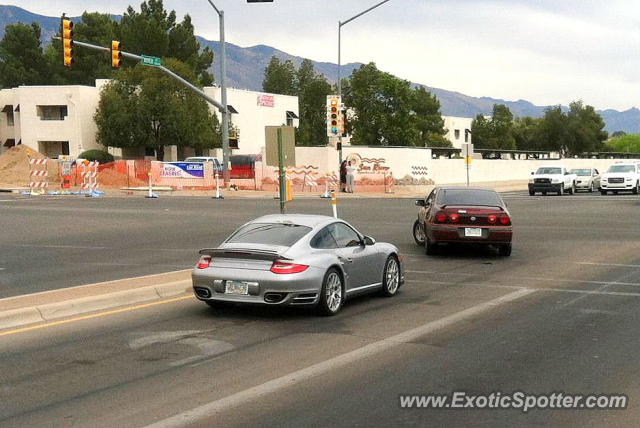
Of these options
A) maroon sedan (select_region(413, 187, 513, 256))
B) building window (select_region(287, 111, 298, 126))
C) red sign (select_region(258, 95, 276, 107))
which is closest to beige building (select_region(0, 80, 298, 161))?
red sign (select_region(258, 95, 276, 107))

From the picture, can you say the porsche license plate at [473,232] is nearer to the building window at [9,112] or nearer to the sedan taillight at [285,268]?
the sedan taillight at [285,268]

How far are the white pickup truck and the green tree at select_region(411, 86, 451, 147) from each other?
234 feet

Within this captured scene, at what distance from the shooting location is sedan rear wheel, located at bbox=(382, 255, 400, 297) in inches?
498

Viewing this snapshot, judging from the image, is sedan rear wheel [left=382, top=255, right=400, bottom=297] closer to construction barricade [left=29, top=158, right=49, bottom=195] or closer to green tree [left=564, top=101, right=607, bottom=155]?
construction barricade [left=29, top=158, right=49, bottom=195]

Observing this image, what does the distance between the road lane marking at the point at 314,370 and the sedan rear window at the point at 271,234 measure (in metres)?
2.19

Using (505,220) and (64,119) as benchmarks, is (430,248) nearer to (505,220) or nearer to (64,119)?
(505,220)

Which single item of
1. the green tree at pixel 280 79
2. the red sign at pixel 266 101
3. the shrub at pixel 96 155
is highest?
the green tree at pixel 280 79

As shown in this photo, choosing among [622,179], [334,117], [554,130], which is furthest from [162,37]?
[554,130]

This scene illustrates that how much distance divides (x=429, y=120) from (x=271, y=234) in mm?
118637

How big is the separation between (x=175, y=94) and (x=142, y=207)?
3356 centimetres

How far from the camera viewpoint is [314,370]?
26.3 ft

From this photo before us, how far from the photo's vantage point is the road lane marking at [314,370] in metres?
6.52

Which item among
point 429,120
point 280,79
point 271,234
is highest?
point 280,79

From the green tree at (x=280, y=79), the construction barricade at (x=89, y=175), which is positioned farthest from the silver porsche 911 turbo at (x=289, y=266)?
the green tree at (x=280, y=79)
